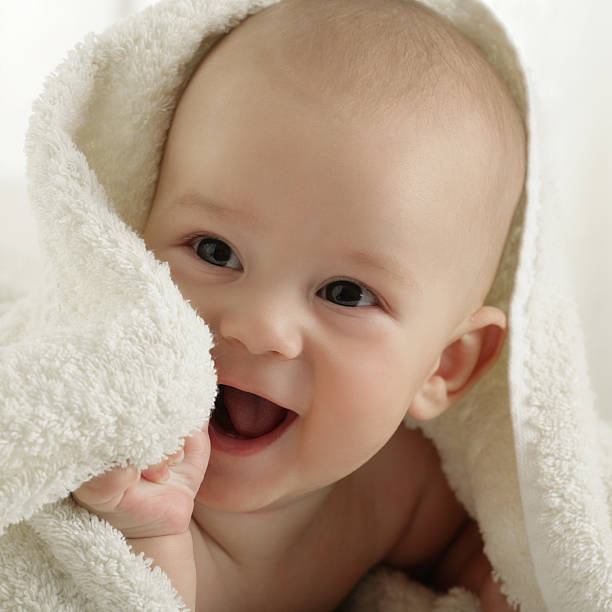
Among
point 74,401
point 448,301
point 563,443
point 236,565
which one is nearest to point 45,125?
point 74,401

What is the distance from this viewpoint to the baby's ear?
4.01ft

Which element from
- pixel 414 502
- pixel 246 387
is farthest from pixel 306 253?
pixel 414 502

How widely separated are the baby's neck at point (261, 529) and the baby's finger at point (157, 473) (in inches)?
10.3

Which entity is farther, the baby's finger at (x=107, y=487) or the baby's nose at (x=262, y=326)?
the baby's nose at (x=262, y=326)

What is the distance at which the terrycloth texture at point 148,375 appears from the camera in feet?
2.60

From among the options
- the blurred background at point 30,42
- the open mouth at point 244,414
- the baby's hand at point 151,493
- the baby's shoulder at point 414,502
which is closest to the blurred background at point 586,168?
the blurred background at point 30,42

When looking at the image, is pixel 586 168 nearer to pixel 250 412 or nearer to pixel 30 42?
pixel 250 412

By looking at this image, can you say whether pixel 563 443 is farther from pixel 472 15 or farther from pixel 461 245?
pixel 472 15

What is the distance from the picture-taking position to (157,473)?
0.89 meters

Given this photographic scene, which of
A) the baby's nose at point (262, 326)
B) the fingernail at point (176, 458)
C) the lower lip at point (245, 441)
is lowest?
the lower lip at point (245, 441)

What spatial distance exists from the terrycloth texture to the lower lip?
178 mm

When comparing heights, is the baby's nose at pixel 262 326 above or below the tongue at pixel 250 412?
A: above

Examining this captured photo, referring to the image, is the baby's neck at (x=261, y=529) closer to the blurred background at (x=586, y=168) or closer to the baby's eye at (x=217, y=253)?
the baby's eye at (x=217, y=253)

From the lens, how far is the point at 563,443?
1185 mm
